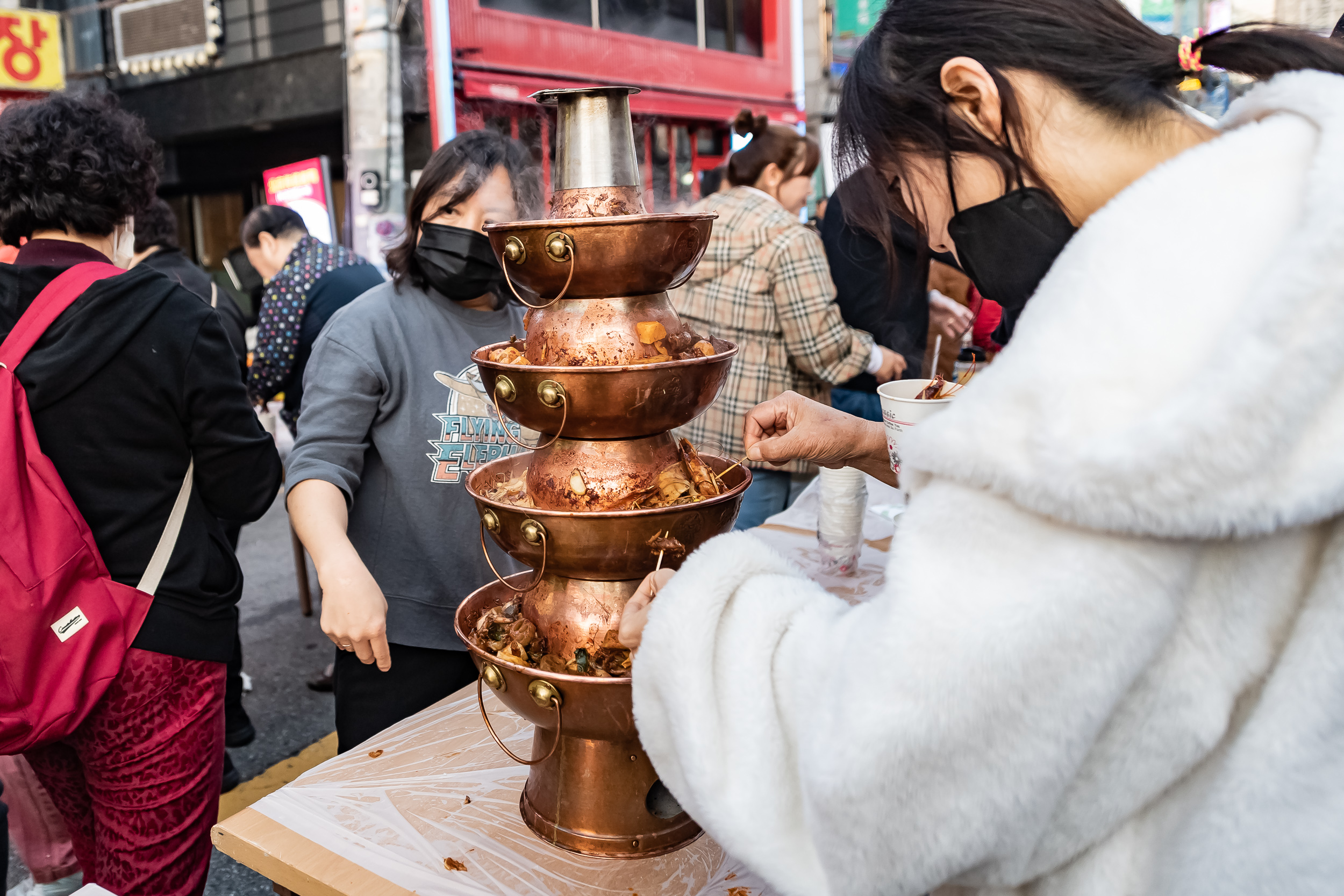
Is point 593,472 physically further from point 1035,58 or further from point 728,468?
point 1035,58

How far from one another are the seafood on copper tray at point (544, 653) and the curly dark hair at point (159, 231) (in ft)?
9.77

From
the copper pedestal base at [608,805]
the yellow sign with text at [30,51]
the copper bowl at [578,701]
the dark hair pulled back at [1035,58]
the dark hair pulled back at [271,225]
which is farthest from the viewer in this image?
the yellow sign with text at [30,51]

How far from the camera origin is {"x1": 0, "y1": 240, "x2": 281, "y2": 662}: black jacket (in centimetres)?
201

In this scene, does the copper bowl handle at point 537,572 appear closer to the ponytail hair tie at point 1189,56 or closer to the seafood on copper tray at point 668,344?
the seafood on copper tray at point 668,344

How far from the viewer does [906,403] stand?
167 cm

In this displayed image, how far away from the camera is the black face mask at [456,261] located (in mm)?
2297

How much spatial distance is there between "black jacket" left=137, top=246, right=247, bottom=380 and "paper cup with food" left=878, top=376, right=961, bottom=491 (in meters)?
2.72

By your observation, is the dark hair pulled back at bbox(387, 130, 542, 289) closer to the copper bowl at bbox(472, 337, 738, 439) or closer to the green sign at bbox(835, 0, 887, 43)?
the copper bowl at bbox(472, 337, 738, 439)

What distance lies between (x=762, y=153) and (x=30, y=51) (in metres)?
8.49

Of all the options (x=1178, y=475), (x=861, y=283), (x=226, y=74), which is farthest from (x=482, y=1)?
(x=1178, y=475)

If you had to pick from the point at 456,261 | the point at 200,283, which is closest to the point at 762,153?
the point at 456,261

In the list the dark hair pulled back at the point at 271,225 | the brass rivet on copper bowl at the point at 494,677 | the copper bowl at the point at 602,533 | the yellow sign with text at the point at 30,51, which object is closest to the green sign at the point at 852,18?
the yellow sign with text at the point at 30,51

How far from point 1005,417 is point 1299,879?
535mm

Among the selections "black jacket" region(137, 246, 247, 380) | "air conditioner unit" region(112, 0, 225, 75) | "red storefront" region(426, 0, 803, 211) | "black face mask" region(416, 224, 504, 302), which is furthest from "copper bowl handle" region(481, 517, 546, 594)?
"air conditioner unit" region(112, 0, 225, 75)
